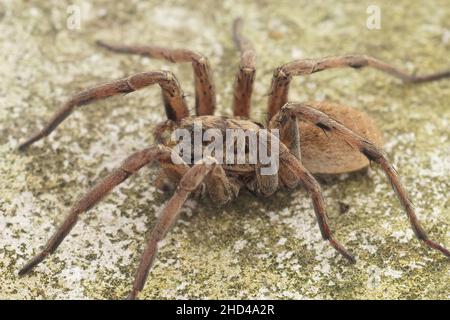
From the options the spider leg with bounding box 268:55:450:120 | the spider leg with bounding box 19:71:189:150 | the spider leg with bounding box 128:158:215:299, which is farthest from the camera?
the spider leg with bounding box 268:55:450:120

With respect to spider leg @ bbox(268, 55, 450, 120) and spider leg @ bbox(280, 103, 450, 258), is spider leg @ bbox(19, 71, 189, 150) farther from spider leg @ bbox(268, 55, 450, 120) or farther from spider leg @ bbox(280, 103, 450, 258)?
spider leg @ bbox(280, 103, 450, 258)

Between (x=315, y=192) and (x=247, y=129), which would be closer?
(x=315, y=192)

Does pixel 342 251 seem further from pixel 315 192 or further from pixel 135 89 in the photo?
pixel 135 89

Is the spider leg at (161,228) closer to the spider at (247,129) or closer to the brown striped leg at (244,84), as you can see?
the spider at (247,129)

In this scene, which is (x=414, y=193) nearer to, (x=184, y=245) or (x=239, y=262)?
(x=239, y=262)

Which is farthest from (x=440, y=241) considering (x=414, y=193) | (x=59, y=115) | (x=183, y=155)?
(x=59, y=115)

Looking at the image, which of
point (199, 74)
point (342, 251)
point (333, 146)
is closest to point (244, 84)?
point (199, 74)

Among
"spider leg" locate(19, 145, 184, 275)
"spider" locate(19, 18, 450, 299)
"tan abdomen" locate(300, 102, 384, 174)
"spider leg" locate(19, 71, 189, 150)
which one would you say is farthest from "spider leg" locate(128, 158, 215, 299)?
"tan abdomen" locate(300, 102, 384, 174)
